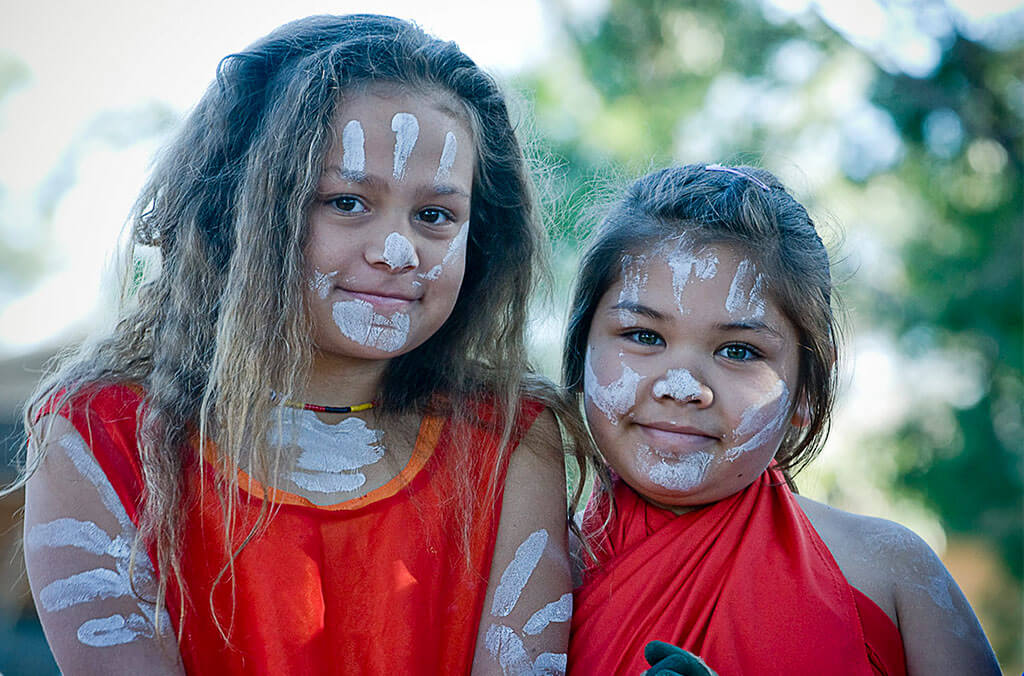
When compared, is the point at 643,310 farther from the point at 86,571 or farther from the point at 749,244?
the point at 86,571

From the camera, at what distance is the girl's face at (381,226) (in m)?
1.62

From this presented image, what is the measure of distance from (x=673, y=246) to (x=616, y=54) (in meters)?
6.00

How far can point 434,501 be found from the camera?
174cm

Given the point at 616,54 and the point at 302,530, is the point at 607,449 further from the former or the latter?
the point at 616,54

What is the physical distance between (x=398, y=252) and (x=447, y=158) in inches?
8.4

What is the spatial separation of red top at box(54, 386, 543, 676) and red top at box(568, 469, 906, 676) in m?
0.24

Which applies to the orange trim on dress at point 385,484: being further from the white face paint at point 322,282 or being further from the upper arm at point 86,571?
the white face paint at point 322,282

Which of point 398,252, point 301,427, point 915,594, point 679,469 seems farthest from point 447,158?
point 915,594

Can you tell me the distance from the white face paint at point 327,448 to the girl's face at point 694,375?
0.45 m

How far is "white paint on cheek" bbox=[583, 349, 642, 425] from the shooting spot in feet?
5.62

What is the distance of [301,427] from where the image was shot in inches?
67.6

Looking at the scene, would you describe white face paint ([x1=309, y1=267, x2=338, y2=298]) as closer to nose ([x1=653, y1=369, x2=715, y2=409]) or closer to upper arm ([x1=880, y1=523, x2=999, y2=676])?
nose ([x1=653, y1=369, x2=715, y2=409])

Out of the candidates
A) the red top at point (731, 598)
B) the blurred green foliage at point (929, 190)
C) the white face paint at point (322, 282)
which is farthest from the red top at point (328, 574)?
the blurred green foliage at point (929, 190)

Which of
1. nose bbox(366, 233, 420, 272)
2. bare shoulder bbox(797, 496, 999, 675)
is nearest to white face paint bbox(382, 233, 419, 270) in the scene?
nose bbox(366, 233, 420, 272)
